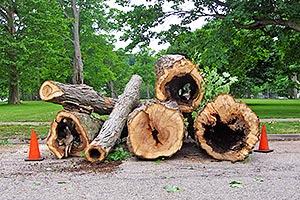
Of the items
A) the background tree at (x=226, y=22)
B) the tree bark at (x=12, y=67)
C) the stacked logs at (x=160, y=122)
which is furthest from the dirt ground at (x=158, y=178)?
the tree bark at (x=12, y=67)

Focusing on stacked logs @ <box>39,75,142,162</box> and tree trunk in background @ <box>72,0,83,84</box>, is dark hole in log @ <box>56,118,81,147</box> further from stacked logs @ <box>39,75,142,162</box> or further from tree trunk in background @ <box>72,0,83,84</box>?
tree trunk in background @ <box>72,0,83,84</box>

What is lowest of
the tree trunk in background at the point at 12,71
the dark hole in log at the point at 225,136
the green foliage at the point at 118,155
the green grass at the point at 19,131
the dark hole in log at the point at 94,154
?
the green grass at the point at 19,131

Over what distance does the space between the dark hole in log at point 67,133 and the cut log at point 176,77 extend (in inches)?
72.8

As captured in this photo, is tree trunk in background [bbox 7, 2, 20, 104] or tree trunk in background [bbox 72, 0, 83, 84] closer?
tree trunk in background [bbox 7, 2, 20, 104]

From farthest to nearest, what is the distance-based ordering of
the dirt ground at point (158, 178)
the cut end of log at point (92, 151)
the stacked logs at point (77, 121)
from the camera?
A: the stacked logs at point (77, 121) < the cut end of log at point (92, 151) < the dirt ground at point (158, 178)

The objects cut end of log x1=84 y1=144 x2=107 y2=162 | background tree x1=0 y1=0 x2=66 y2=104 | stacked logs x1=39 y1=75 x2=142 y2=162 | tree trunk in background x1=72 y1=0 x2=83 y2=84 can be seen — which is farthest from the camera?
tree trunk in background x1=72 y1=0 x2=83 y2=84

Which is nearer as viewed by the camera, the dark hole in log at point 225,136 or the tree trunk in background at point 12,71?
the dark hole in log at point 225,136

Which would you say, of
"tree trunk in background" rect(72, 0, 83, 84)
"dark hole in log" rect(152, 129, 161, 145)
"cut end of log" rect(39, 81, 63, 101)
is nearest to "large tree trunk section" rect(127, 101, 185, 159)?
"dark hole in log" rect(152, 129, 161, 145)

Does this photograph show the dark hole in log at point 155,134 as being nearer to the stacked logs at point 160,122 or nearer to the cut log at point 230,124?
the stacked logs at point 160,122

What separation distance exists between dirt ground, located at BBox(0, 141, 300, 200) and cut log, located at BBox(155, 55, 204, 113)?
0.99 metres

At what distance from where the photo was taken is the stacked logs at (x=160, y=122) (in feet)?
22.7

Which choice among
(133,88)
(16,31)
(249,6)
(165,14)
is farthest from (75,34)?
(133,88)

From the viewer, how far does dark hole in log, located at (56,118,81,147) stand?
25.4 feet

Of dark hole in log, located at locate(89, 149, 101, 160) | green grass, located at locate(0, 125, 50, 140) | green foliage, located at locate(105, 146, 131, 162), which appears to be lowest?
green grass, located at locate(0, 125, 50, 140)
